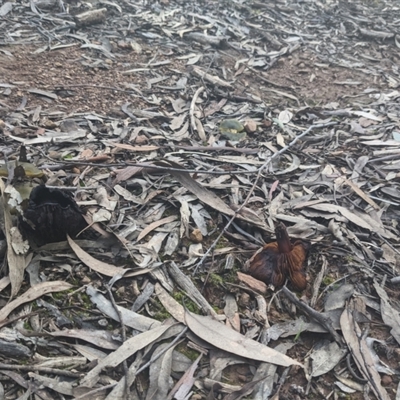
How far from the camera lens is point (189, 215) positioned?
268cm

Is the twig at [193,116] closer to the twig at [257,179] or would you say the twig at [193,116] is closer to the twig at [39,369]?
the twig at [257,179]

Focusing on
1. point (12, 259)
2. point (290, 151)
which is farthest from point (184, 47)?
point (12, 259)

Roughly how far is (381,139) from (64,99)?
2.44 metres

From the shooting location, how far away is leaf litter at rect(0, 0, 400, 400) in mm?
1982

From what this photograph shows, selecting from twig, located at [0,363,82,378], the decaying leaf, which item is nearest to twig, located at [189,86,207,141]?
the decaying leaf

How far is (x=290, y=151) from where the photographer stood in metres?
3.51

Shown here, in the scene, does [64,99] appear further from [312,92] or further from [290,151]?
[312,92]

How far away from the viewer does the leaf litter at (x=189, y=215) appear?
198 centimetres

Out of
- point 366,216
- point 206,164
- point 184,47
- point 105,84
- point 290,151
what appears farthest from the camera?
point 184,47

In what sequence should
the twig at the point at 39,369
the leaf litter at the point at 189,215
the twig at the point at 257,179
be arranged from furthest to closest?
the twig at the point at 257,179 < the leaf litter at the point at 189,215 < the twig at the point at 39,369

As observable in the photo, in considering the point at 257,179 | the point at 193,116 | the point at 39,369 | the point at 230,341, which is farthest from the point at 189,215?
the point at 193,116

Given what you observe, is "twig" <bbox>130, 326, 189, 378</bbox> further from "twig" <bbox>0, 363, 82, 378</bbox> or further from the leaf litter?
"twig" <bbox>0, 363, 82, 378</bbox>

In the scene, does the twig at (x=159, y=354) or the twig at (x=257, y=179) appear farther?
the twig at (x=257, y=179)

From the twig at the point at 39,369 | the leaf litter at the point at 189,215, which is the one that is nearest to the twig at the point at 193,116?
the leaf litter at the point at 189,215
